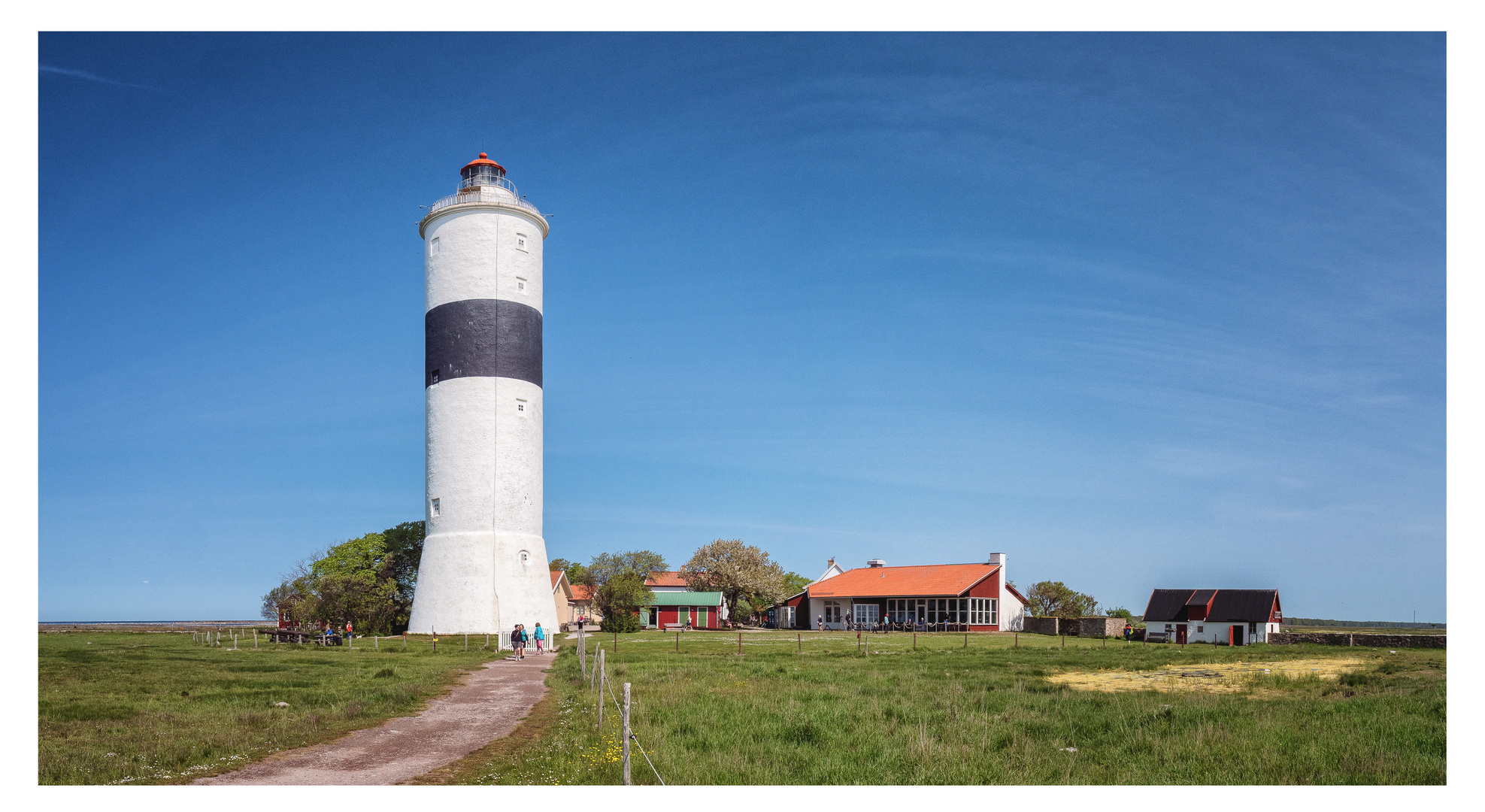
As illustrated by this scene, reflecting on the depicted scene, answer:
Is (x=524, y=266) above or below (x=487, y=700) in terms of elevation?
above

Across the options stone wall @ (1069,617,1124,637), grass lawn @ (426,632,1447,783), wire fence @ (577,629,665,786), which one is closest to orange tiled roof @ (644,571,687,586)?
stone wall @ (1069,617,1124,637)

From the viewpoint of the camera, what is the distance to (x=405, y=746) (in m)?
12.5

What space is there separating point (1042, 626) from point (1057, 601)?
13.5 meters

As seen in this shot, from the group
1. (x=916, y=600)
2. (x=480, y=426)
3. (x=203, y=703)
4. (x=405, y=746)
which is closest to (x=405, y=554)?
(x=480, y=426)

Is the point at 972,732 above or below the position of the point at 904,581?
above

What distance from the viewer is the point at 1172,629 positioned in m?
57.3

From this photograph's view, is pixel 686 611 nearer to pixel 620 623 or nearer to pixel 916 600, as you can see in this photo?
pixel 620 623

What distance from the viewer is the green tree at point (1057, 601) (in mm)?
67062

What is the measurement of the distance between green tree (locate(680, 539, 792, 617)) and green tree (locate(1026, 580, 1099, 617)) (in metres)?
19.1

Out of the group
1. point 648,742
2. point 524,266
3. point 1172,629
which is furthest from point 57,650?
point 1172,629

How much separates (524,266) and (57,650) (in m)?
22.9

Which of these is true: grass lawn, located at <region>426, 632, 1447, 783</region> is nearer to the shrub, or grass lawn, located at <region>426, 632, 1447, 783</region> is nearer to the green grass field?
the green grass field

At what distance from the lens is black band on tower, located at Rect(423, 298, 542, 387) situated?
40031 millimetres

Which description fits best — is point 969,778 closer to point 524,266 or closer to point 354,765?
point 354,765
